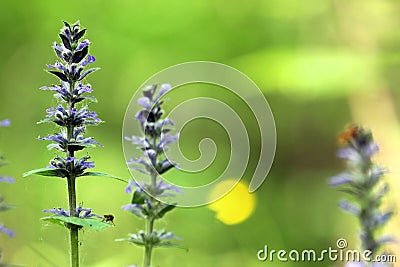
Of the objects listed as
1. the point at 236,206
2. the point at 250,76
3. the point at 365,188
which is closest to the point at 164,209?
the point at 365,188

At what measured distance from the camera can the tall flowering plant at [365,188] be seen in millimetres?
838

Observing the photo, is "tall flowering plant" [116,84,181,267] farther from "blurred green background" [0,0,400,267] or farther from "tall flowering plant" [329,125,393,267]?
"blurred green background" [0,0,400,267]

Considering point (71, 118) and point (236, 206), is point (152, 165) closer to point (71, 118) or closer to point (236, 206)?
point (71, 118)

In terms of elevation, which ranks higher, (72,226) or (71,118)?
(71,118)

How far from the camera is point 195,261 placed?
3.67m

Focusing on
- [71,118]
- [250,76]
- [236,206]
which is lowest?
[71,118]

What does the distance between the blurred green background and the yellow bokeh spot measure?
2.2 inches

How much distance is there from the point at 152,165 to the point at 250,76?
13.3 ft

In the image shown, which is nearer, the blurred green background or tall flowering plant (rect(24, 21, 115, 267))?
tall flowering plant (rect(24, 21, 115, 267))

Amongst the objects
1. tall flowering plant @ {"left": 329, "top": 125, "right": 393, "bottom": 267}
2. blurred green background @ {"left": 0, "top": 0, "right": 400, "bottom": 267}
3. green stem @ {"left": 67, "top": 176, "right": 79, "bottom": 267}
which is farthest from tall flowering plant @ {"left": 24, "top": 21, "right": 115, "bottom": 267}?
blurred green background @ {"left": 0, "top": 0, "right": 400, "bottom": 267}

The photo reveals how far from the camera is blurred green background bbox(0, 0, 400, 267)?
4.16m

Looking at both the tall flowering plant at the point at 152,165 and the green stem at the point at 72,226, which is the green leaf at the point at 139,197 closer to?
the tall flowering plant at the point at 152,165

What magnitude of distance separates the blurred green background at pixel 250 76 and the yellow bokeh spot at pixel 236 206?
55 mm

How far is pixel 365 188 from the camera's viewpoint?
2.82 feet
